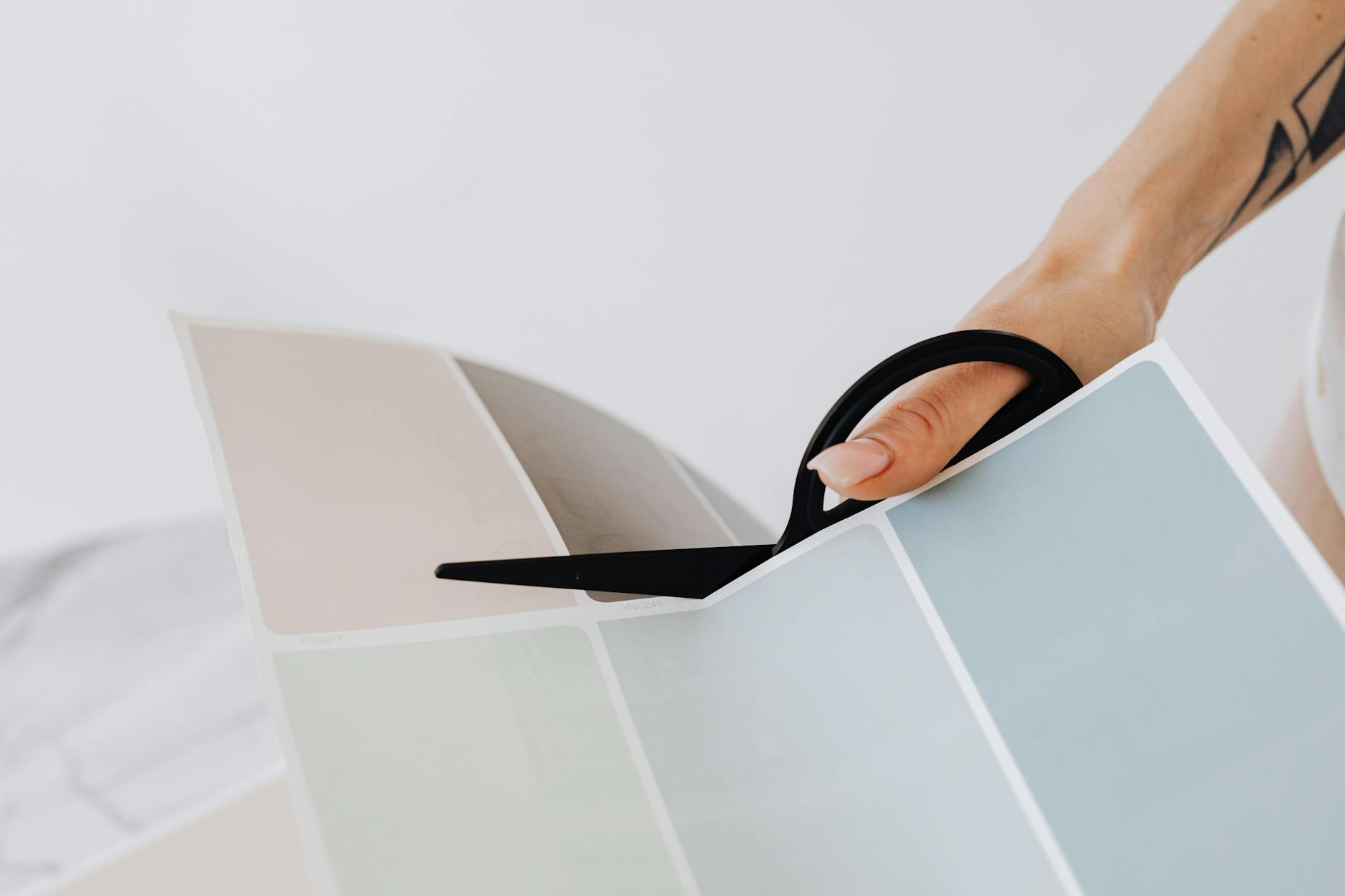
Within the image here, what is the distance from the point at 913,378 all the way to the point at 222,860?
0.63m

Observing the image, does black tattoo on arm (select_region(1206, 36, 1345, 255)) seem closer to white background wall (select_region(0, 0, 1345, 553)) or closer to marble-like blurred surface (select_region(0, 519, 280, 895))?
white background wall (select_region(0, 0, 1345, 553))

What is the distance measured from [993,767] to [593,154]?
1.01 metres

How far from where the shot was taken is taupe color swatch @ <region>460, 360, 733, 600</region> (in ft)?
1.62

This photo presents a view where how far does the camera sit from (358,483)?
48 cm

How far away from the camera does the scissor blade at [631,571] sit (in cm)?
43

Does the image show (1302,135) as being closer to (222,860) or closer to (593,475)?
(593,475)

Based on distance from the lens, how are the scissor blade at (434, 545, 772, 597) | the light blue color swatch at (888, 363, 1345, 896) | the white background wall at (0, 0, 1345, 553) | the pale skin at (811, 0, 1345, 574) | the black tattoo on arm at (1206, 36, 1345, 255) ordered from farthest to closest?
the white background wall at (0, 0, 1345, 553) < the black tattoo on arm at (1206, 36, 1345, 255) < the pale skin at (811, 0, 1345, 574) < the scissor blade at (434, 545, 772, 597) < the light blue color swatch at (888, 363, 1345, 896)

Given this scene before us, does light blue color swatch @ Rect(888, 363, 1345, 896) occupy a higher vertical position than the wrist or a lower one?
lower

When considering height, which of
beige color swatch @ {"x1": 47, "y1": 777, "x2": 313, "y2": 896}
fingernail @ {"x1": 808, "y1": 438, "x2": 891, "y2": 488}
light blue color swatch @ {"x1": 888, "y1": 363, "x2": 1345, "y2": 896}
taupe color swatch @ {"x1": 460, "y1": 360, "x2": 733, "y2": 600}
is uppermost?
taupe color swatch @ {"x1": 460, "y1": 360, "x2": 733, "y2": 600}

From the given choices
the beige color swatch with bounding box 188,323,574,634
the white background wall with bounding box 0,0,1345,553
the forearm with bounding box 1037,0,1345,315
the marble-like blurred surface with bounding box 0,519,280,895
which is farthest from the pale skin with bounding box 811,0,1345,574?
the marble-like blurred surface with bounding box 0,519,280,895

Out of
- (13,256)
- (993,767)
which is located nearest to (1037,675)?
(993,767)

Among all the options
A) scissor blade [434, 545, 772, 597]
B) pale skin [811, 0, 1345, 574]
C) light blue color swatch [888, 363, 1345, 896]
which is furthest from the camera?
pale skin [811, 0, 1345, 574]

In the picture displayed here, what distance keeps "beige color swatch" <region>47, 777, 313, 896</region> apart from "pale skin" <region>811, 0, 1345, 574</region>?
55 centimetres

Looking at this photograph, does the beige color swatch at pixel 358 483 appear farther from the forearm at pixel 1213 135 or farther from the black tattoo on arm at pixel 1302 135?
the black tattoo on arm at pixel 1302 135
